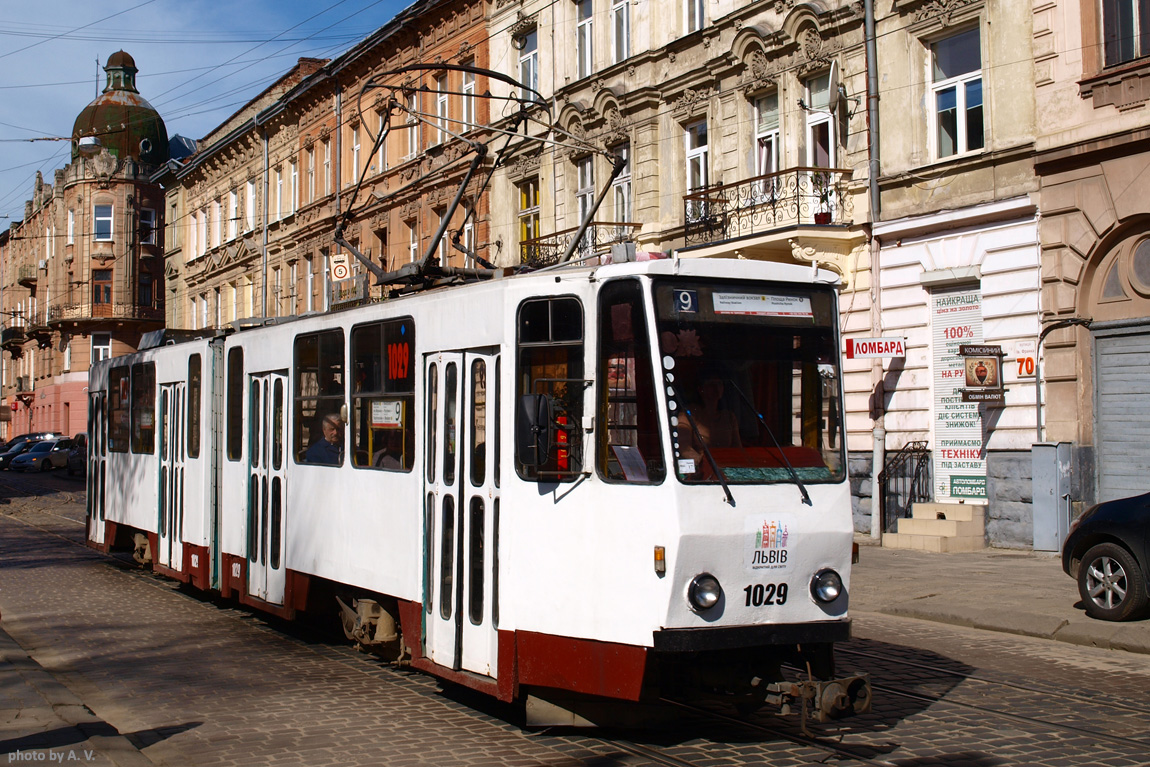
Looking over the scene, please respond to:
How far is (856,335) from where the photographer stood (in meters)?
21.7

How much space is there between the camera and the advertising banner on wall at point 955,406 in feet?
63.2

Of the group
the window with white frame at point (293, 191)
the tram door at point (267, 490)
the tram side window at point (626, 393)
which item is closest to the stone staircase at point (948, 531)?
the tram door at point (267, 490)

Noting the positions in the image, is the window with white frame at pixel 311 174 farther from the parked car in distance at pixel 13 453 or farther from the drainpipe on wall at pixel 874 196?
the drainpipe on wall at pixel 874 196

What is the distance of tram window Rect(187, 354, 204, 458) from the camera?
14.0m

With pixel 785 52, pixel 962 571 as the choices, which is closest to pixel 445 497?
pixel 962 571

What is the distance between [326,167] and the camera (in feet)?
139

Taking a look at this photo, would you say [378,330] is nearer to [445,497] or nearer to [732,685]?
[445,497]

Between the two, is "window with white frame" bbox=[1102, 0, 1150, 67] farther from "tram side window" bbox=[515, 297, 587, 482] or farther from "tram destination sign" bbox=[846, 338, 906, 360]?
"tram side window" bbox=[515, 297, 587, 482]

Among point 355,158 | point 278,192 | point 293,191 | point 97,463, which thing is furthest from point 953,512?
point 278,192

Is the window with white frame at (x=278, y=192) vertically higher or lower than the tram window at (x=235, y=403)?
higher

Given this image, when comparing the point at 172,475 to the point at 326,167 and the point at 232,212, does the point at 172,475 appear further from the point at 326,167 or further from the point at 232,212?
the point at 232,212

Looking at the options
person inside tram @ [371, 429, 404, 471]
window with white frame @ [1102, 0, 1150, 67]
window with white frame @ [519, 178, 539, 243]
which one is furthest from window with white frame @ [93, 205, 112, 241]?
person inside tram @ [371, 429, 404, 471]

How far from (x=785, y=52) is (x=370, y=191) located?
63.2ft

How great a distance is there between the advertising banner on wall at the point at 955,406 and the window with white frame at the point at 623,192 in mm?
8945
